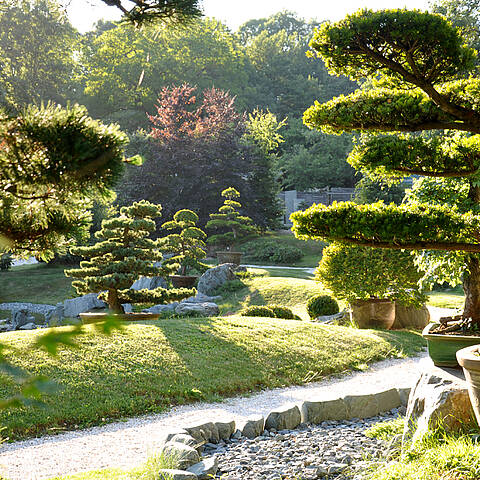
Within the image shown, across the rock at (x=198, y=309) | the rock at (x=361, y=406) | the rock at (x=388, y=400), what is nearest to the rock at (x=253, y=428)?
the rock at (x=361, y=406)

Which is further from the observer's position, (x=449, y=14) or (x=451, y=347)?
(x=449, y=14)

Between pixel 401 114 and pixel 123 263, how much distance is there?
6726mm

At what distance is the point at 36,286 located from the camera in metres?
17.1

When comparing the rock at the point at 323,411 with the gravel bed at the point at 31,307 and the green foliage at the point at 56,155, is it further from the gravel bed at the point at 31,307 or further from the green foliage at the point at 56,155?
the gravel bed at the point at 31,307

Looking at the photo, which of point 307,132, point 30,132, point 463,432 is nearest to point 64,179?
point 30,132

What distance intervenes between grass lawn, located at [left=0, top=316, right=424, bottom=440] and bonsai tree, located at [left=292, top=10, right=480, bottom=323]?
2.86m

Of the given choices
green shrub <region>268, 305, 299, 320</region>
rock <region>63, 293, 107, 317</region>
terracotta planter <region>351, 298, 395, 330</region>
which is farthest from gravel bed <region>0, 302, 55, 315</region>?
terracotta planter <region>351, 298, 395, 330</region>

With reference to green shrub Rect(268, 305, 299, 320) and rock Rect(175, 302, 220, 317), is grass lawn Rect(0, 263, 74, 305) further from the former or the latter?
green shrub Rect(268, 305, 299, 320)

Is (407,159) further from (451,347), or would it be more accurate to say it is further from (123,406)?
(123,406)

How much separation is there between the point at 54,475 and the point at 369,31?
3.94 metres

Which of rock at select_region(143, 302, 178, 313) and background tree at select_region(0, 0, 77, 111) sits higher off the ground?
background tree at select_region(0, 0, 77, 111)

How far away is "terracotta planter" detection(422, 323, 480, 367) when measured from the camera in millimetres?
4039

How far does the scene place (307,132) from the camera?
3125 centimetres

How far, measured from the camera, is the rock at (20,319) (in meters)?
12.3
